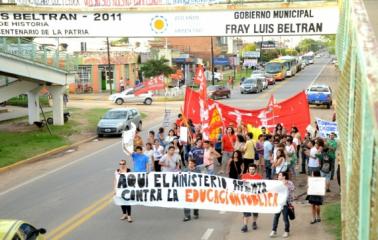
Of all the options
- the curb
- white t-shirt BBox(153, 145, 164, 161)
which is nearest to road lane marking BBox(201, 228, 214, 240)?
white t-shirt BBox(153, 145, 164, 161)

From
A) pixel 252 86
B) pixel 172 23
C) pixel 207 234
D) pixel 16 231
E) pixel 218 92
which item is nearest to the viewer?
pixel 16 231

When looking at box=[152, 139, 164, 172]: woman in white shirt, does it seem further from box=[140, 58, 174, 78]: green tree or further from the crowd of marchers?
box=[140, 58, 174, 78]: green tree

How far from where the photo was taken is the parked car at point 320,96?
124 feet

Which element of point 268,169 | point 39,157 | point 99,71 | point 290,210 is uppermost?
point 99,71

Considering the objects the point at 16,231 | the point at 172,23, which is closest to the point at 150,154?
the point at 172,23

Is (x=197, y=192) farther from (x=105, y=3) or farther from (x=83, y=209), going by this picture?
(x=105, y=3)

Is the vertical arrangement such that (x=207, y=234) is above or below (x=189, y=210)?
below

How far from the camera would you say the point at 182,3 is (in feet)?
60.3

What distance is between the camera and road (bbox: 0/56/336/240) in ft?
38.1

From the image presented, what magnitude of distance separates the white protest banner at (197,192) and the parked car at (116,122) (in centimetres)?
1588

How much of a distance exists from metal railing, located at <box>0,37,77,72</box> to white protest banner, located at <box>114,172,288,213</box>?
1464 centimetres

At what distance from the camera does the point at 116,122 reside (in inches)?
1113

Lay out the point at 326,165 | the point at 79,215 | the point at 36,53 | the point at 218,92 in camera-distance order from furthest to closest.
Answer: the point at 218,92
the point at 36,53
the point at 326,165
the point at 79,215

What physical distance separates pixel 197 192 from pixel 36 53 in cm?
1742
